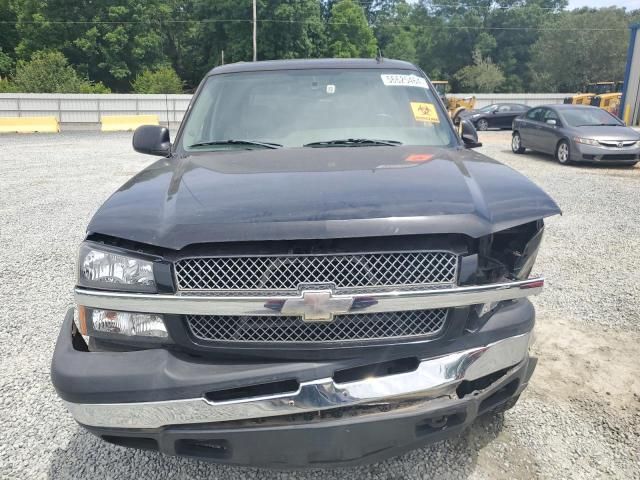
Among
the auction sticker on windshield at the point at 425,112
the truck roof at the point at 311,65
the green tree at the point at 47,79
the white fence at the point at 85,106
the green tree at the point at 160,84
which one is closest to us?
the auction sticker on windshield at the point at 425,112

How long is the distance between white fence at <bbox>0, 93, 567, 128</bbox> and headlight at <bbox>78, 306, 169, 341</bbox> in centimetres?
2614

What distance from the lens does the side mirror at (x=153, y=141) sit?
3561 mm

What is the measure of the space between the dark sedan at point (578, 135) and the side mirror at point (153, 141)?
37.3 ft

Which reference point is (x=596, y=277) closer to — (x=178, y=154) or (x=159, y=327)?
(x=178, y=154)

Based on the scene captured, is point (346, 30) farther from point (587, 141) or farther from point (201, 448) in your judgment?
point (201, 448)

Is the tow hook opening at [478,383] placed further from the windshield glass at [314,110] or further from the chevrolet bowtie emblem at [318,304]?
the windshield glass at [314,110]

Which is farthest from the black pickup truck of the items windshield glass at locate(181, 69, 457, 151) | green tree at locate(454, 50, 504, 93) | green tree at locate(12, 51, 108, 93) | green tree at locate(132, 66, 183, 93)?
green tree at locate(454, 50, 504, 93)

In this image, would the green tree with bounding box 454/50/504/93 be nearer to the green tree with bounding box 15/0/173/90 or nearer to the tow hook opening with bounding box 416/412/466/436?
the green tree with bounding box 15/0/173/90

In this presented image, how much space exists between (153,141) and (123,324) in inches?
74.7

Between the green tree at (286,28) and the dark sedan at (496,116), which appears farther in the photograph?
the green tree at (286,28)

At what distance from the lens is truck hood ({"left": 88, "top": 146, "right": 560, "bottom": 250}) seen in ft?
6.20

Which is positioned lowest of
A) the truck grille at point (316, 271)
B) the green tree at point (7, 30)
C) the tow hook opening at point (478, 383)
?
the tow hook opening at point (478, 383)

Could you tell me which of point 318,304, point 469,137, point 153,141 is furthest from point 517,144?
point 318,304

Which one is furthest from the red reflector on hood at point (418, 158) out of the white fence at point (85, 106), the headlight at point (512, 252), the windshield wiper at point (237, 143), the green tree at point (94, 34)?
the green tree at point (94, 34)
